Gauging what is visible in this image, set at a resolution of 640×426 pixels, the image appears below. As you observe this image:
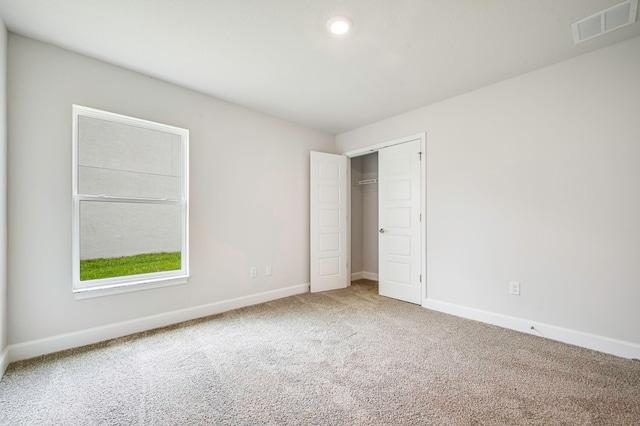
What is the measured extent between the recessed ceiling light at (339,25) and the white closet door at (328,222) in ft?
7.75

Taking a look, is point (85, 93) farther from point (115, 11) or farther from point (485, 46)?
point (485, 46)

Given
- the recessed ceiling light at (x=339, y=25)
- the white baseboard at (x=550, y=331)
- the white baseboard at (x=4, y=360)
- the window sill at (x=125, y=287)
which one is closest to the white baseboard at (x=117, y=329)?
the white baseboard at (x=4, y=360)

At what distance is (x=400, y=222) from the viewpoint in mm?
4133

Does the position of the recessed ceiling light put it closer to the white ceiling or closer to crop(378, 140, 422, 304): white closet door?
the white ceiling

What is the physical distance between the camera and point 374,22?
216cm

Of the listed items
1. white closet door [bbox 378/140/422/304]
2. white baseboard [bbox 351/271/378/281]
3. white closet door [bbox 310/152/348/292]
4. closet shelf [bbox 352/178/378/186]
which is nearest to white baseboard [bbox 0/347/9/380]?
Answer: white closet door [bbox 310/152/348/292]

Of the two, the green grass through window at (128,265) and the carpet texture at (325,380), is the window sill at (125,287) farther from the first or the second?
the carpet texture at (325,380)

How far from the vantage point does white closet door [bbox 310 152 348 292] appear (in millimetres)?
4535

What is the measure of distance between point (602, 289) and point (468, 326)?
1.20 m

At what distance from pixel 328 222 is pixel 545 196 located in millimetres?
2836

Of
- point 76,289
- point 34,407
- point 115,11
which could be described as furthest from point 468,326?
point 115,11

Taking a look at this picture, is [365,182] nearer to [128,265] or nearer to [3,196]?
[128,265]

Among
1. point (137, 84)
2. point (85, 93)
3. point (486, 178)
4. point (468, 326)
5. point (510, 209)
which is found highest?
point (137, 84)

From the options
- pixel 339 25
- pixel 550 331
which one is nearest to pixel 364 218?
pixel 550 331
